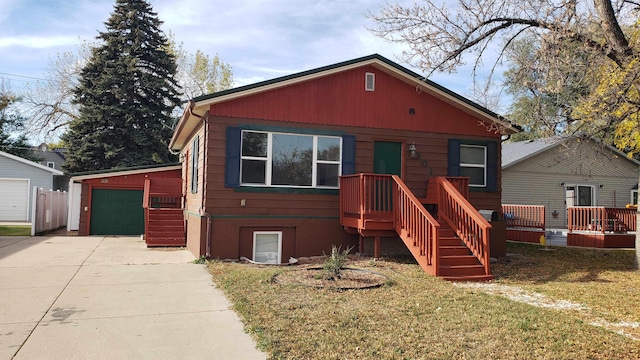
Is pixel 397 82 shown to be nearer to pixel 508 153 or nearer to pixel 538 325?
pixel 538 325

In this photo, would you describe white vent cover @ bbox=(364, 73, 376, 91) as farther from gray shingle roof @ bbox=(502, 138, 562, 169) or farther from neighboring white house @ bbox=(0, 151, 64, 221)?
neighboring white house @ bbox=(0, 151, 64, 221)

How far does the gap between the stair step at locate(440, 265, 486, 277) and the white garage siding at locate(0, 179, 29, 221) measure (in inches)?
933

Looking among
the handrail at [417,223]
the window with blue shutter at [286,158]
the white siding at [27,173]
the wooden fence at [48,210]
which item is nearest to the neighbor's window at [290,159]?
the window with blue shutter at [286,158]

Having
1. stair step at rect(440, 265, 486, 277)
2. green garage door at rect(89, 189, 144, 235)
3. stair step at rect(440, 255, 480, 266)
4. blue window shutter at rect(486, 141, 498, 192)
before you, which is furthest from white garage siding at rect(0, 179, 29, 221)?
stair step at rect(440, 265, 486, 277)

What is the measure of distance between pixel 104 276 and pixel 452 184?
720 centimetres

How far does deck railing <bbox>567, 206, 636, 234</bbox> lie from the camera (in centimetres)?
1391

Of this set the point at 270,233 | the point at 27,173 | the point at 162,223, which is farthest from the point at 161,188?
the point at 27,173

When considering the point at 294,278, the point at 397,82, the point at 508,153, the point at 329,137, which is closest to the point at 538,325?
the point at 294,278

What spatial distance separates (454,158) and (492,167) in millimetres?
1158

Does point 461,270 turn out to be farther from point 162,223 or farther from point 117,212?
point 117,212

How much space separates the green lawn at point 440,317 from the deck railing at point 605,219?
20.9 ft

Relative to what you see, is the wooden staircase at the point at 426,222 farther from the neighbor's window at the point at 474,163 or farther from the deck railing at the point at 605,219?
the deck railing at the point at 605,219

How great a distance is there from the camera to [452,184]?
32.6 ft

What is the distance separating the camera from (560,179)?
21.1m
